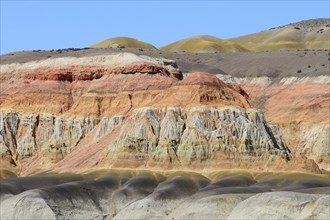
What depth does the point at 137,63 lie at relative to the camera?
15000cm

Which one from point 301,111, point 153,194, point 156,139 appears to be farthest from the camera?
point 301,111

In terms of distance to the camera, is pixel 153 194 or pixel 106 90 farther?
pixel 106 90

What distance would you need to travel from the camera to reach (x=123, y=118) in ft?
466

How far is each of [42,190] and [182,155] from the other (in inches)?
993

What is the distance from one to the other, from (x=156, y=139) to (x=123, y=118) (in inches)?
578

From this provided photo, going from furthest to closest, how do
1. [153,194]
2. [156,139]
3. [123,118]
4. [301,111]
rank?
[301,111]
[123,118]
[156,139]
[153,194]

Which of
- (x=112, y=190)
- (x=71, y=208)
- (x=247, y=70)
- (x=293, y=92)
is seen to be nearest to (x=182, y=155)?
(x=112, y=190)

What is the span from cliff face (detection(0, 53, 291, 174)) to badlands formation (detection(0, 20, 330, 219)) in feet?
0.63

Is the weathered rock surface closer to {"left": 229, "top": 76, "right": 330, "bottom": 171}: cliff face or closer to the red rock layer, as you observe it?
the red rock layer

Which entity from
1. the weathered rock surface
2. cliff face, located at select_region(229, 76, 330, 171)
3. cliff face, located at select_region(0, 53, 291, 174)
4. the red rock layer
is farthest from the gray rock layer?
cliff face, located at select_region(229, 76, 330, 171)

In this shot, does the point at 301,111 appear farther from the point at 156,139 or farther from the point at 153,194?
the point at 153,194

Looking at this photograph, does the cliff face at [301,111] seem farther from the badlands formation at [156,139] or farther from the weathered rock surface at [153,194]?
the weathered rock surface at [153,194]

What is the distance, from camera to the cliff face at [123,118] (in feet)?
414

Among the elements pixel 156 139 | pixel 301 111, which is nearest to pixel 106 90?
pixel 156 139
